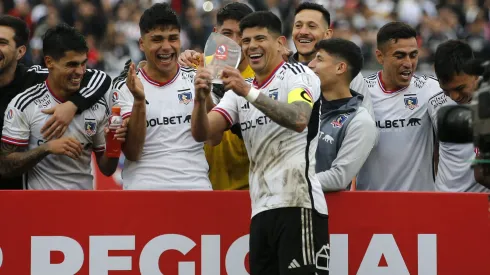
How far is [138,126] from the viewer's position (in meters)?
7.57

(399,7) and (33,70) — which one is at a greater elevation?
(399,7)

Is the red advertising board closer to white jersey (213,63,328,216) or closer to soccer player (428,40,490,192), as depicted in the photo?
soccer player (428,40,490,192)

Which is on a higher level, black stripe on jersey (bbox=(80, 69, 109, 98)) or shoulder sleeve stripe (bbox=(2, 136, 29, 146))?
black stripe on jersey (bbox=(80, 69, 109, 98))

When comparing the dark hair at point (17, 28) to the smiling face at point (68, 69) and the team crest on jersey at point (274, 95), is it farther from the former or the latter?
the team crest on jersey at point (274, 95)

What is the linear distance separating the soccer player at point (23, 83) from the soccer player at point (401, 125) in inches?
82.5

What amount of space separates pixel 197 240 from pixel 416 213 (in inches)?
61.5

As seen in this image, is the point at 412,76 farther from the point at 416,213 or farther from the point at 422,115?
the point at 416,213

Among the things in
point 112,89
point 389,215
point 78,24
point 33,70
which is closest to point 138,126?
point 112,89

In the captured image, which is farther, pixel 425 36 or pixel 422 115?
pixel 425 36

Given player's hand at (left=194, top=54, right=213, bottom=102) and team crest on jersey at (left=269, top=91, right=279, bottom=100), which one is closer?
player's hand at (left=194, top=54, right=213, bottom=102)

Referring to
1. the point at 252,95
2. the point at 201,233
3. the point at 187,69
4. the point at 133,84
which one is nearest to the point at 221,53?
the point at 252,95

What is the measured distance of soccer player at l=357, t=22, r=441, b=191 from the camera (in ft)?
26.9

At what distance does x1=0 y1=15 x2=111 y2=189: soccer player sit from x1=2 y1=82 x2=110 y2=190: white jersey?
0.10 metres

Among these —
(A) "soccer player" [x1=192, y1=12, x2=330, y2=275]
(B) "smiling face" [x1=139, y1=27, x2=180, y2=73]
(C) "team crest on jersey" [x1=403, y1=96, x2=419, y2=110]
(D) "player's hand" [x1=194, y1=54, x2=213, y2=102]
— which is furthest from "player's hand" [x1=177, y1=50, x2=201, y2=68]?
(D) "player's hand" [x1=194, y1=54, x2=213, y2=102]
